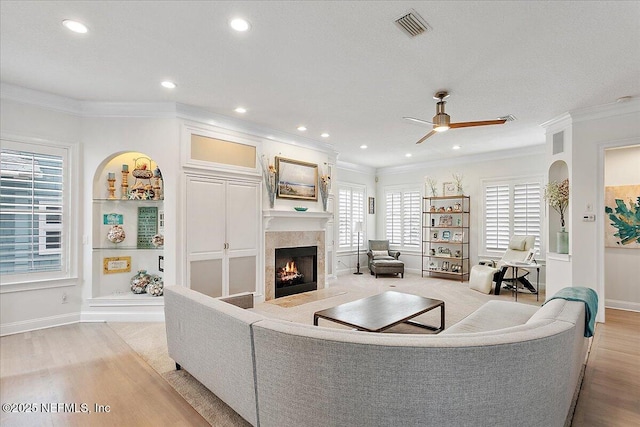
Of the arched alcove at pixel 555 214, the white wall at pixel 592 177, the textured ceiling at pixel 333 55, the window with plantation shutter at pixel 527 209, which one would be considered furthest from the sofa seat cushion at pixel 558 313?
the window with plantation shutter at pixel 527 209

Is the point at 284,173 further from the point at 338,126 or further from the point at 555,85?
the point at 555,85

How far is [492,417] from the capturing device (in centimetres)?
147

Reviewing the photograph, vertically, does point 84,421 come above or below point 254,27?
below

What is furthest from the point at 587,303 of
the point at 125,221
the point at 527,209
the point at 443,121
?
the point at 125,221

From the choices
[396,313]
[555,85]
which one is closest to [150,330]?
[396,313]

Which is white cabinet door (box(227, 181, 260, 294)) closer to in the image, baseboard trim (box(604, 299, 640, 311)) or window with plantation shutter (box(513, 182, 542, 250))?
window with plantation shutter (box(513, 182, 542, 250))

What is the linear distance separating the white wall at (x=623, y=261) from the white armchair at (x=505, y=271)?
1.19 m

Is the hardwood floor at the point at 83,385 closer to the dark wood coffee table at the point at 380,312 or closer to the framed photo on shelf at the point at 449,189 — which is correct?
the dark wood coffee table at the point at 380,312

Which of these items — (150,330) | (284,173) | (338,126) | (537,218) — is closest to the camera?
(150,330)

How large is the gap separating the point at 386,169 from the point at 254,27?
7.09 meters

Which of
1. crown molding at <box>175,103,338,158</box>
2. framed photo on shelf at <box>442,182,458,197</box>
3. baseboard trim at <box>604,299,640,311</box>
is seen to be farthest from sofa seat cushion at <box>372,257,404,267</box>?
baseboard trim at <box>604,299,640,311</box>

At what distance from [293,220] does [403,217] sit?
402cm

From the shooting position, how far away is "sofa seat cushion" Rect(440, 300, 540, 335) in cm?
283

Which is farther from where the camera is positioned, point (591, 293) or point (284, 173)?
point (284, 173)
